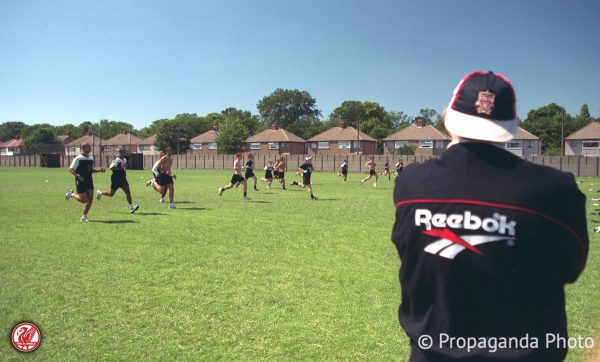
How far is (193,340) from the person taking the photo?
4.50m

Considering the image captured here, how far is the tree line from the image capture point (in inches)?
3332

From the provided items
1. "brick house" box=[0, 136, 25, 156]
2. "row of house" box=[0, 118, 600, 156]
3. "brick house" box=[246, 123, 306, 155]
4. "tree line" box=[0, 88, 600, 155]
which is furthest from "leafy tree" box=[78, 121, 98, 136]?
"brick house" box=[246, 123, 306, 155]

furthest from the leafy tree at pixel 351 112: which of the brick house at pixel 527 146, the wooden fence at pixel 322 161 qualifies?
the wooden fence at pixel 322 161

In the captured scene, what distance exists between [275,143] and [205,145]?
19.0m

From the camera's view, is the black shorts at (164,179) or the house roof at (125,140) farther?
the house roof at (125,140)

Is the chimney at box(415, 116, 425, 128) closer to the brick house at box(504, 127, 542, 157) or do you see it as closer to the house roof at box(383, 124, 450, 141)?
the house roof at box(383, 124, 450, 141)

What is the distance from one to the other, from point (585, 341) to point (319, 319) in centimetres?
261

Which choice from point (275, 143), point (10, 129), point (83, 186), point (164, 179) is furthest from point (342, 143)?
point (10, 129)

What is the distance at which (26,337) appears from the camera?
4473 mm

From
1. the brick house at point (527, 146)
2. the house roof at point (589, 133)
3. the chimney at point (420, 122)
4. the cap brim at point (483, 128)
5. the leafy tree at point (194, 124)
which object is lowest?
the cap brim at point (483, 128)

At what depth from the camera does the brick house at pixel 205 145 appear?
318 feet

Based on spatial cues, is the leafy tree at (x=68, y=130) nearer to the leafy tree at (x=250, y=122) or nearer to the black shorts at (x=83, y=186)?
the leafy tree at (x=250, y=122)

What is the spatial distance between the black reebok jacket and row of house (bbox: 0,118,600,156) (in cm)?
5666

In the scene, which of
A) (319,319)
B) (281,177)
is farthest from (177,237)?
(281,177)
